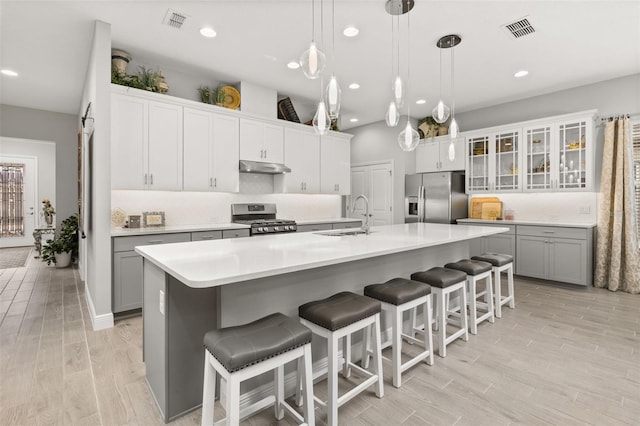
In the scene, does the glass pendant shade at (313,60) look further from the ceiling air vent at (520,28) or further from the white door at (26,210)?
the white door at (26,210)

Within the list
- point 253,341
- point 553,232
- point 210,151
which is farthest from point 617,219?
point 210,151

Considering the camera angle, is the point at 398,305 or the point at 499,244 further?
the point at 499,244

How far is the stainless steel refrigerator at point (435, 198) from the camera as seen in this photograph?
5754 mm

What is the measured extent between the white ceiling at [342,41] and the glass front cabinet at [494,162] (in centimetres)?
80

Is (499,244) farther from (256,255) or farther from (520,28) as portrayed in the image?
(256,255)

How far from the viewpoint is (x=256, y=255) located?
1.90 meters

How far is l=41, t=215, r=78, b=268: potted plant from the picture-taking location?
18.4 ft

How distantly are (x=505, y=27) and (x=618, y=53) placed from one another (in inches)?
69.0

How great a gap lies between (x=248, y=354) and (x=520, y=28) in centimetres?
381

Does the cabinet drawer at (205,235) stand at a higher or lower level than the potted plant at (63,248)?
higher

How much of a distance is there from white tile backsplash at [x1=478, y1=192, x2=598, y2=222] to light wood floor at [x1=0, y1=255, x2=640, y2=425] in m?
1.81

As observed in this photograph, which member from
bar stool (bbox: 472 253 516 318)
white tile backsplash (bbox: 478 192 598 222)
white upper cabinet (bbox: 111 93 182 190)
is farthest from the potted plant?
white tile backsplash (bbox: 478 192 598 222)

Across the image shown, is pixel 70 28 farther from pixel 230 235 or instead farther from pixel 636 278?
pixel 636 278

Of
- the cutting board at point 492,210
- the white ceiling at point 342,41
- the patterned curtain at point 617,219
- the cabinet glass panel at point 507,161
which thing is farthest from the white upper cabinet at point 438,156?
the patterned curtain at point 617,219
